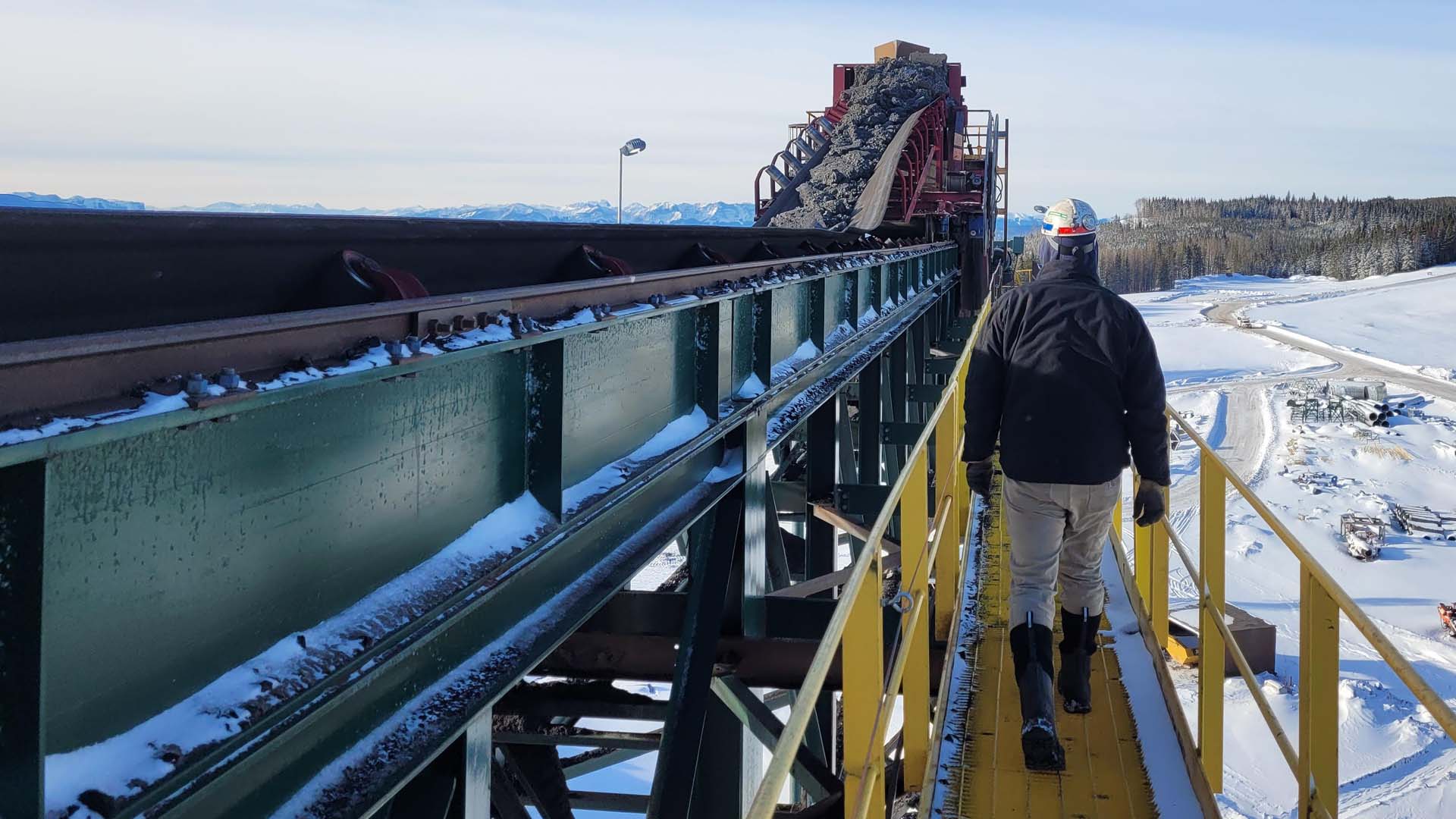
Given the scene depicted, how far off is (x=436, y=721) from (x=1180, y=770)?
8.64 ft

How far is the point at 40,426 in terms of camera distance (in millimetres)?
1531

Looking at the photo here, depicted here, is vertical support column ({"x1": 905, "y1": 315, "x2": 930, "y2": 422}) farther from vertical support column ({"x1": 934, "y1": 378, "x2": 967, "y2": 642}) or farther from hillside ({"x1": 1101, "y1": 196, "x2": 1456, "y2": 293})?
hillside ({"x1": 1101, "y1": 196, "x2": 1456, "y2": 293})

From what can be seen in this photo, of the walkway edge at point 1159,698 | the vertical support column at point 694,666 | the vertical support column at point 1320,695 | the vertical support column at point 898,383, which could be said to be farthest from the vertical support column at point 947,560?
the vertical support column at point 898,383

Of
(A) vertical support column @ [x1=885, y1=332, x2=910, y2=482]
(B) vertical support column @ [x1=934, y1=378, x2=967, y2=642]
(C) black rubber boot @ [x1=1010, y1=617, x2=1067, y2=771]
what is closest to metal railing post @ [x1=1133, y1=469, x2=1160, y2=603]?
(B) vertical support column @ [x1=934, y1=378, x2=967, y2=642]

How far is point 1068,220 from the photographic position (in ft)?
13.9

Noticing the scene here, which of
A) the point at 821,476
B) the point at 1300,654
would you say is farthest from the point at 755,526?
the point at 821,476

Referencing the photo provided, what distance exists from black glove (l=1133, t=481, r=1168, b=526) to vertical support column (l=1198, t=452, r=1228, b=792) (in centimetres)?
15

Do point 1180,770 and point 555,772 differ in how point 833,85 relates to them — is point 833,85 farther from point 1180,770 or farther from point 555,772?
point 1180,770

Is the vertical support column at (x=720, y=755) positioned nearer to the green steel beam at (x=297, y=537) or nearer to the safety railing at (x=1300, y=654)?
the green steel beam at (x=297, y=537)

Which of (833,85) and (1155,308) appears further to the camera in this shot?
(1155,308)

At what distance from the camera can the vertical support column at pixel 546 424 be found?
3.19 m

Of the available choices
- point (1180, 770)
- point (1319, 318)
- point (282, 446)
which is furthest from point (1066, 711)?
point (1319, 318)

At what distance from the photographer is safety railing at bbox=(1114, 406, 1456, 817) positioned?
2.45m

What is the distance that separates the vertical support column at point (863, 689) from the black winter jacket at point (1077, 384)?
136cm
